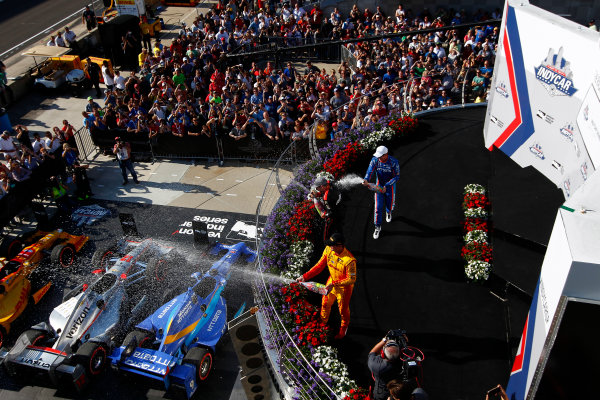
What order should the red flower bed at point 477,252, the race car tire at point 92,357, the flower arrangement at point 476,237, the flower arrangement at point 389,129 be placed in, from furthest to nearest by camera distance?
1. the flower arrangement at point 389,129
2. the flower arrangement at point 476,237
3. the race car tire at point 92,357
4. the red flower bed at point 477,252

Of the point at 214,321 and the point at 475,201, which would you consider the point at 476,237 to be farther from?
the point at 214,321

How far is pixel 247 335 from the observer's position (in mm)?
9492

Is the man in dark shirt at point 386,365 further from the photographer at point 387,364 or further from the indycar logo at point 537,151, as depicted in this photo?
the indycar logo at point 537,151

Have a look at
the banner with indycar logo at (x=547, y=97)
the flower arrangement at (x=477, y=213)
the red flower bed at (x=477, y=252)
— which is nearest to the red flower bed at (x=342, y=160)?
the flower arrangement at (x=477, y=213)

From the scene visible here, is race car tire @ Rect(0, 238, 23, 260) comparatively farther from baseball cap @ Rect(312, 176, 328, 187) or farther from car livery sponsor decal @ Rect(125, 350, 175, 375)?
baseball cap @ Rect(312, 176, 328, 187)

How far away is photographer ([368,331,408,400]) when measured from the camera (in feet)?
24.7

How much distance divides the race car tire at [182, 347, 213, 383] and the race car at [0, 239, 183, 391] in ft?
6.43

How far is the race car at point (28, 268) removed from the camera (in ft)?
41.4

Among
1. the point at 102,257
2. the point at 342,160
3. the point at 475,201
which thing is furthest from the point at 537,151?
the point at 102,257

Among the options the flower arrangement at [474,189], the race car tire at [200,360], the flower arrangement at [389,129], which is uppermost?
the flower arrangement at [389,129]

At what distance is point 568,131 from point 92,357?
1098cm

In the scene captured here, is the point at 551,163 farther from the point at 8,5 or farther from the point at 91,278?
the point at 8,5

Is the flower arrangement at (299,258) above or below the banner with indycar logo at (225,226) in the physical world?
above

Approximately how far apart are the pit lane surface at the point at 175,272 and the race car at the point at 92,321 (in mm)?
445
